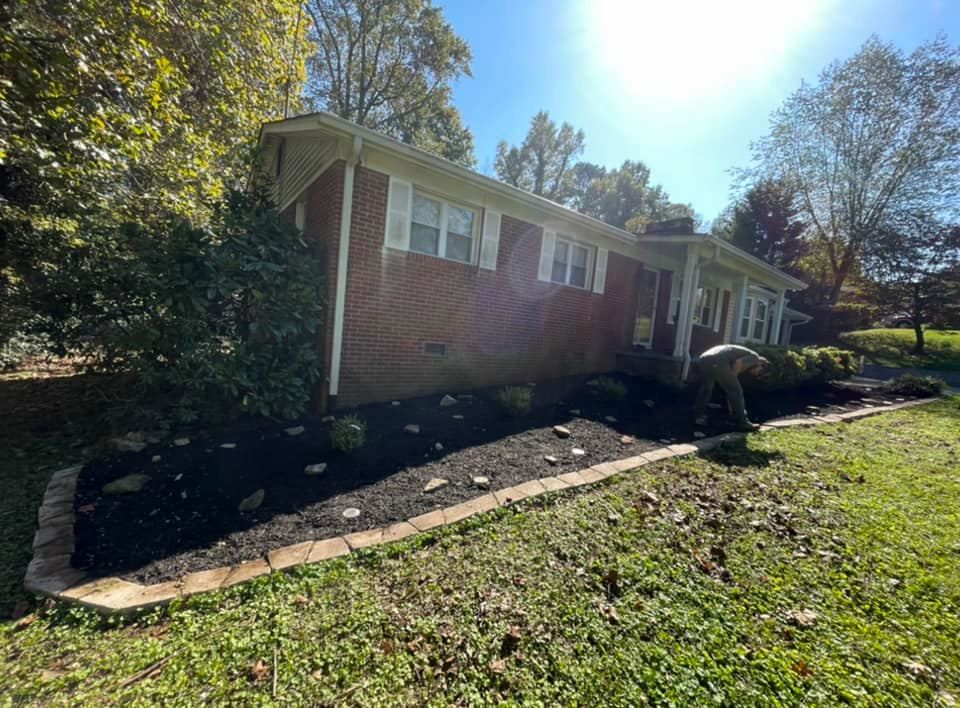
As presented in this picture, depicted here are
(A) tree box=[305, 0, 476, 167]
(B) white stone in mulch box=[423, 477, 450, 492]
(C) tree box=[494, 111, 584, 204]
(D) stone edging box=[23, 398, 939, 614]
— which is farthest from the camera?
(C) tree box=[494, 111, 584, 204]

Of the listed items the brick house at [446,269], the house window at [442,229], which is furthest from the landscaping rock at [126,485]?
the house window at [442,229]

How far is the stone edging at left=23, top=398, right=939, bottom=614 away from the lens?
2090mm

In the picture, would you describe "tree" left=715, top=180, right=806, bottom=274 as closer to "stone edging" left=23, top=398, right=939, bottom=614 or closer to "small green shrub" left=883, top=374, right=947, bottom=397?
"small green shrub" left=883, top=374, right=947, bottom=397

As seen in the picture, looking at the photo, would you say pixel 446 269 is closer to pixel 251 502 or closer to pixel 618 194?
pixel 251 502

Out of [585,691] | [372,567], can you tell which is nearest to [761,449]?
[585,691]

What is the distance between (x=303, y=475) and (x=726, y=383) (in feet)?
19.0

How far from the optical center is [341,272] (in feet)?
16.6

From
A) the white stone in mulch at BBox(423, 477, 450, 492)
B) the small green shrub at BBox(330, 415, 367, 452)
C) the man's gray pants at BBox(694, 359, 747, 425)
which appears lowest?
the white stone in mulch at BBox(423, 477, 450, 492)

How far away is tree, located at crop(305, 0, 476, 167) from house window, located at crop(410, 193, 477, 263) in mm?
16088

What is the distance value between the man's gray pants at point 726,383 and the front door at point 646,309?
4.42m

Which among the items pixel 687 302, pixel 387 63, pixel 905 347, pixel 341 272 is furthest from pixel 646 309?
pixel 905 347

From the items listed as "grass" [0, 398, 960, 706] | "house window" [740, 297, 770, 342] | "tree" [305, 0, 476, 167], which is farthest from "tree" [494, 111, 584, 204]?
"grass" [0, 398, 960, 706]

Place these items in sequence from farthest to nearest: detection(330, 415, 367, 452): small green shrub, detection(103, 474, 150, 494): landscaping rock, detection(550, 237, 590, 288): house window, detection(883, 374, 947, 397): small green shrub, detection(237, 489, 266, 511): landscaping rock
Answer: detection(883, 374, 947, 397): small green shrub → detection(550, 237, 590, 288): house window → detection(330, 415, 367, 452): small green shrub → detection(103, 474, 150, 494): landscaping rock → detection(237, 489, 266, 511): landscaping rock

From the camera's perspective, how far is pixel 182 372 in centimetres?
406
